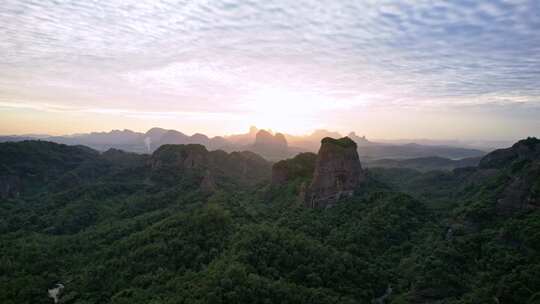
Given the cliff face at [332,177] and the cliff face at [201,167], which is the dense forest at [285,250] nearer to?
the cliff face at [332,177]

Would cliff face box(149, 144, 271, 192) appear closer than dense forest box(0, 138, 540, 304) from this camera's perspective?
No

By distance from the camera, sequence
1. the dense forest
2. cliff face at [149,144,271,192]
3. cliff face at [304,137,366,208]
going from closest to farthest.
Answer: the dense forest
cliff face at [304,137,366,208]
cliff face at [149,144,271,192]

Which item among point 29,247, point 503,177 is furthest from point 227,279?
point 503,177

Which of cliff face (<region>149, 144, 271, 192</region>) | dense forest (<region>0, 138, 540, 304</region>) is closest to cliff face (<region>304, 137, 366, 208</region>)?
dense forest (<region>0, 138, 540, 304</region>)

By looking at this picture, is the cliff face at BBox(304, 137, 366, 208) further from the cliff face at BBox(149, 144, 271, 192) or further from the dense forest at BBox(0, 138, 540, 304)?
the cliff face at BBox(149, 144, 271, 192)

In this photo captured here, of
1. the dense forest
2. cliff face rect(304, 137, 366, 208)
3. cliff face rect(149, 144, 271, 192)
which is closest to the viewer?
the dense forest

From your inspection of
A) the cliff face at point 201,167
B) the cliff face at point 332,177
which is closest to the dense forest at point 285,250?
the cliff face at point 332,177
